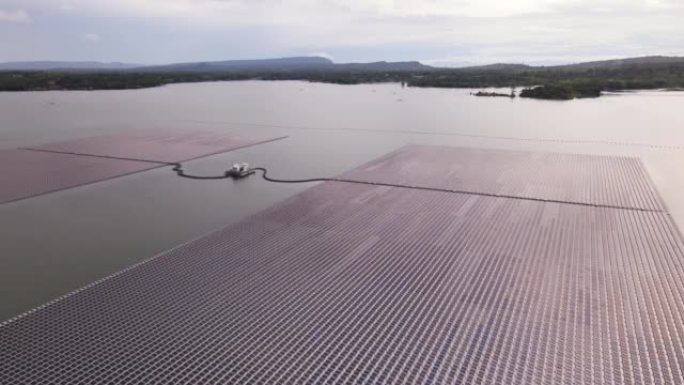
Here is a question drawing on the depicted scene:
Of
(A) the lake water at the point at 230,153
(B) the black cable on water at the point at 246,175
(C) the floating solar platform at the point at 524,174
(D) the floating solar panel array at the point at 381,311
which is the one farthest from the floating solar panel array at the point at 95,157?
(C) the floating solar platform at the point at 524,174

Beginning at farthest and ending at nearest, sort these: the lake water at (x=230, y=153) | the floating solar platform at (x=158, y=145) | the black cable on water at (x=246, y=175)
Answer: the floating solar platform at (x=158, y=145) < the black cable on water at (x=246, y=175) < the lake water at (x=230, y=153)

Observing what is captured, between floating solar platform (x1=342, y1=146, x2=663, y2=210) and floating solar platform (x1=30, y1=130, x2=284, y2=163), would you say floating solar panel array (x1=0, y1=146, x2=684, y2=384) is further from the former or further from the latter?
floating solar platform (x1=30, y1=130, x2=284, y2=163)

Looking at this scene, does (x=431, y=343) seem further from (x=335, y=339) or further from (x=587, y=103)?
(x=587, y=103)

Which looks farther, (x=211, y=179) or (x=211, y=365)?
(x=211, y=179)

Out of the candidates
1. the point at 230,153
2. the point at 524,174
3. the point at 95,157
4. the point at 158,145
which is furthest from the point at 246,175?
the point at 524,174

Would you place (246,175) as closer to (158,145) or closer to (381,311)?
(158,145)

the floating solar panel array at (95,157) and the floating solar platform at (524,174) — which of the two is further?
the floating solar panel array at (95,157)

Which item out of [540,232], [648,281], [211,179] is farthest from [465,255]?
[211,179]

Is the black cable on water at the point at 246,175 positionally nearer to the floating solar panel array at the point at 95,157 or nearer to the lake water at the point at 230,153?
the lake water at the point at 230,153
